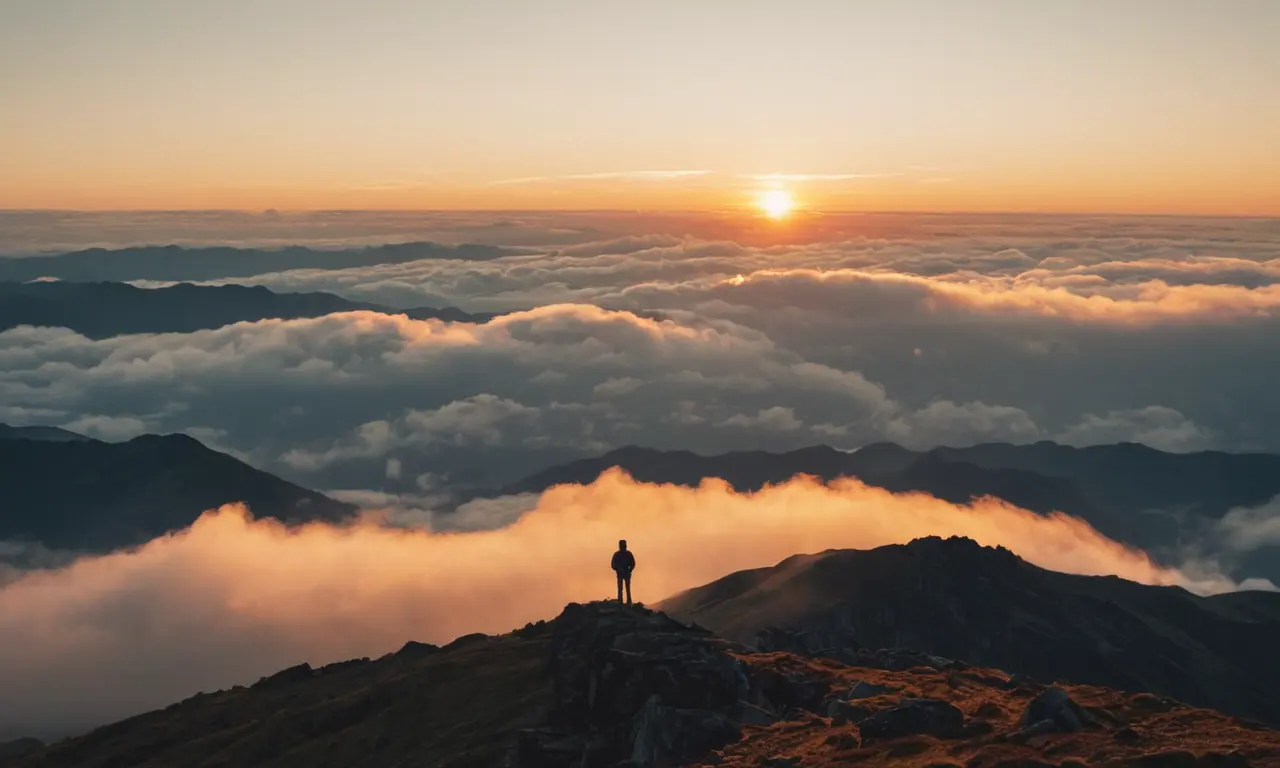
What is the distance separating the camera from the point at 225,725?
106750 millimetres

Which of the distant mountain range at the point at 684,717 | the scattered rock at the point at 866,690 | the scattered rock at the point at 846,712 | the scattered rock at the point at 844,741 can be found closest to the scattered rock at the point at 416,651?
the distant mountain range at the point at 684,717

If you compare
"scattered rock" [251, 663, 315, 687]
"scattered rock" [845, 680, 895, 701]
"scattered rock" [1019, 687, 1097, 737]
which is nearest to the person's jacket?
"scattered rock" [845, 680, 895, 701]

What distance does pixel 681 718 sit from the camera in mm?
53969

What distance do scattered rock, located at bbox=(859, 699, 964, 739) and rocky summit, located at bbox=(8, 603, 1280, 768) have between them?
6 cm

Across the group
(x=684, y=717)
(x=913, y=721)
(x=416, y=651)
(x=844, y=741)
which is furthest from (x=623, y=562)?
(x=416, y=651)

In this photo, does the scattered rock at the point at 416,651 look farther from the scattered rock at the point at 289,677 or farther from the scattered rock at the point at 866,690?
the scattered rock at the point at 866,690

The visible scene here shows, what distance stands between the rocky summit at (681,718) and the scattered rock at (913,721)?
0.06 metres

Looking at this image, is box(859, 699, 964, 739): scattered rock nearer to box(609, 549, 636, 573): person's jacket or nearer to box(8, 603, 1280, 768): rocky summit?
box(8, 603, 1280, 768): rocky summit

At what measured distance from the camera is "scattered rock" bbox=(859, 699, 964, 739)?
1921 inches

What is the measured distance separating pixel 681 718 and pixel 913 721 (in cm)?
1135

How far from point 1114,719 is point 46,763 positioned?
103552 millimetres

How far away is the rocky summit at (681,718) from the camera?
45781 millimetres

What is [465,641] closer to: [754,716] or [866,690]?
[754,716]

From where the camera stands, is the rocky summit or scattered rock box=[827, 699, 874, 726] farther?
scattered rock box=[827, 699, 874, 726]
